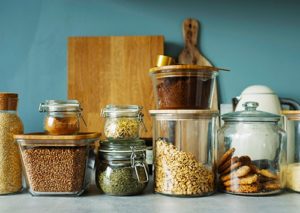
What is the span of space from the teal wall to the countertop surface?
0.68m

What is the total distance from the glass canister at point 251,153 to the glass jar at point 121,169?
0.64 ft

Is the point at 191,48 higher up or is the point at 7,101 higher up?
the point at 191,48

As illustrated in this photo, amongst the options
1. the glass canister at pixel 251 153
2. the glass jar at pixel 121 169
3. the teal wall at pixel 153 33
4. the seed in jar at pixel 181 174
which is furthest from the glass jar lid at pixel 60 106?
the teal wall at pixel 153 33

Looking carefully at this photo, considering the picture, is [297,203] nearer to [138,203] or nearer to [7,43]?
[138,203]

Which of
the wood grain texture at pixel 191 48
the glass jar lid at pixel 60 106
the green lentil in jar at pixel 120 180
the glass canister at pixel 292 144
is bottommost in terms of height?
the green lentil in jar at pixel 120 180

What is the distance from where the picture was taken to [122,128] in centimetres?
78

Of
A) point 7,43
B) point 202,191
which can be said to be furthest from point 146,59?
point 202,191

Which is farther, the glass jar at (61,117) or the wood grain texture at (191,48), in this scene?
the wood grain texture at (191,48)

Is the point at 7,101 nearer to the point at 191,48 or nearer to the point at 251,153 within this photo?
the point at 251,153

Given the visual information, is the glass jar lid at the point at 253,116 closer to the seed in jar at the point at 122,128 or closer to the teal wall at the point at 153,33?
the seed in jar at the point at 122,128

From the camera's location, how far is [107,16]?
55.4 inches

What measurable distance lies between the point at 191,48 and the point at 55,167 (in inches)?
32.1

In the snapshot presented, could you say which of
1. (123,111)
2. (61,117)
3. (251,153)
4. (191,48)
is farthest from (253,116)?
(191,48)

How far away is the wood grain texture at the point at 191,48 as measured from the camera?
4.44 feet
